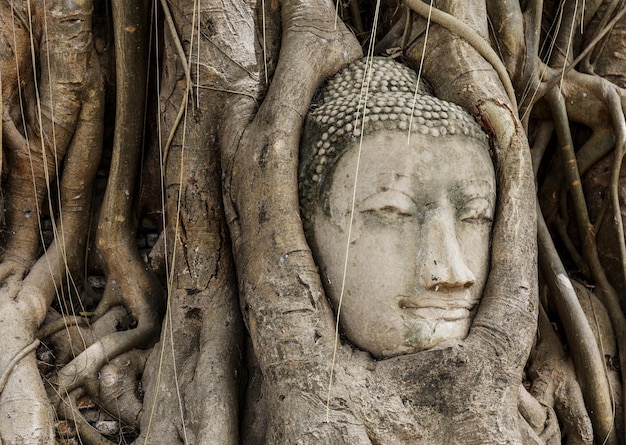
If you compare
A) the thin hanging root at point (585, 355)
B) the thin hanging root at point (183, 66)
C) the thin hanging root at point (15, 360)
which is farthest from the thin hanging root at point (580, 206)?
the thin hanging root at point (15, 360)

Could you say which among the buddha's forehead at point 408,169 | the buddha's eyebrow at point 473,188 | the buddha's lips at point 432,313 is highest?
the buddha's forehead at point 408,169

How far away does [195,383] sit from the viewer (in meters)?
2.81

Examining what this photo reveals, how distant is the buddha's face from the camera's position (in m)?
2.60

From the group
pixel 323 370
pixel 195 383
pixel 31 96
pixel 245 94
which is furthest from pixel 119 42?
pixel 323 370

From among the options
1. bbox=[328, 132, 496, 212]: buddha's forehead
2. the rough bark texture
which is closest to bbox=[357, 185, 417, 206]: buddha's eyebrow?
bbox=[328, 132, 496, 212]: buddha's forehead

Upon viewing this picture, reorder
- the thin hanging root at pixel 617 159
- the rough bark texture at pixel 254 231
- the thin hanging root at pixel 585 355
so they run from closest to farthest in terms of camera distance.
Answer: the rough bark texture at pixel 254 231
the thin hanging root at pixel 585 355
the thin hanging root at pixel 617 159

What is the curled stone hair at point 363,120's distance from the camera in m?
2.69

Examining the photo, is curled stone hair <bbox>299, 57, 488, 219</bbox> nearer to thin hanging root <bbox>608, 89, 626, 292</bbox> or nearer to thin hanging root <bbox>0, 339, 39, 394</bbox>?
thin hanging root <bbox>608, 89, 626, 292</bbox>

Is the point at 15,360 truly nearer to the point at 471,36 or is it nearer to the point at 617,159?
the point at 471,36

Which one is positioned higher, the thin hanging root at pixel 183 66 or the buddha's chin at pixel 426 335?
the thin hanging root at pixel 183 66

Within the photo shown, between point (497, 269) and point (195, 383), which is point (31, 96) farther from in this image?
point (497, 269)

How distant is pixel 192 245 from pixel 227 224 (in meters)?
0.14

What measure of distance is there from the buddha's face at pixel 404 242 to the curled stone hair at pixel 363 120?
0.03 m

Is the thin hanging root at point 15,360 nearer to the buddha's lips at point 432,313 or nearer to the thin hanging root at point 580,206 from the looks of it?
the buddha's lips at point 432,313
